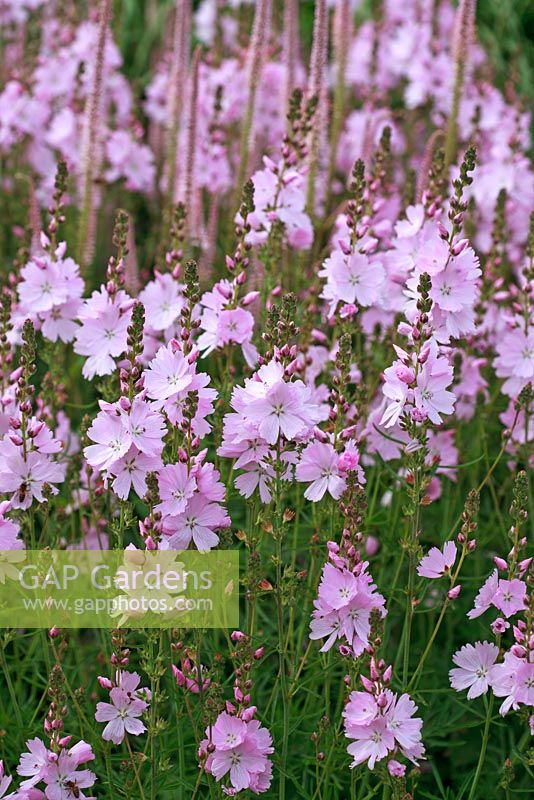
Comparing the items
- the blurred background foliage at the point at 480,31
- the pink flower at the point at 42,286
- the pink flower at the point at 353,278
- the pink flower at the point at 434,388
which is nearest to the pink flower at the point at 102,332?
the pink flower at the point at 42,286

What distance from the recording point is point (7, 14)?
6496mm

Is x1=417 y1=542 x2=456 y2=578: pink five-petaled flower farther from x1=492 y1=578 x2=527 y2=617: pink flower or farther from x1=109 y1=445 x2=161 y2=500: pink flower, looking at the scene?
x1=109 y1=445 x2=161 y2=500: pink flower

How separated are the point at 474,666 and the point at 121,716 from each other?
0.89 metres

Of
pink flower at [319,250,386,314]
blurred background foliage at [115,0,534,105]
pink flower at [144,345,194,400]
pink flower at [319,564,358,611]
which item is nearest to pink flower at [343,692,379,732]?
pink flower at [319,564,358,611]

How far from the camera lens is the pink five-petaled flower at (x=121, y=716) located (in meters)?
2.68

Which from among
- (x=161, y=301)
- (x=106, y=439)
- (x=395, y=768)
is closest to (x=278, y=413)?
(x=106, y=439)

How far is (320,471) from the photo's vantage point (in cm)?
276

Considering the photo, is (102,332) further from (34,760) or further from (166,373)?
(34,760)

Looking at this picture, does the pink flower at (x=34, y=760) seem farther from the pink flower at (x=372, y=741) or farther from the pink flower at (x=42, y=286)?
the pink flower at (x=42, y=286)

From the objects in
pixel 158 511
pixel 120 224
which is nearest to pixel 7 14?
pixel 120 224

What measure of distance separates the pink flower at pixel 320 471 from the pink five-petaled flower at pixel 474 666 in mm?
516

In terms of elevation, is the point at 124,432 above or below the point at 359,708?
above

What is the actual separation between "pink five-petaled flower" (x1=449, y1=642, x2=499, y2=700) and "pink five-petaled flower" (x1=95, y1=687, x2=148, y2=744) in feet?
2.56

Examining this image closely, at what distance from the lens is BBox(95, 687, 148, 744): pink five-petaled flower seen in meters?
2.68
